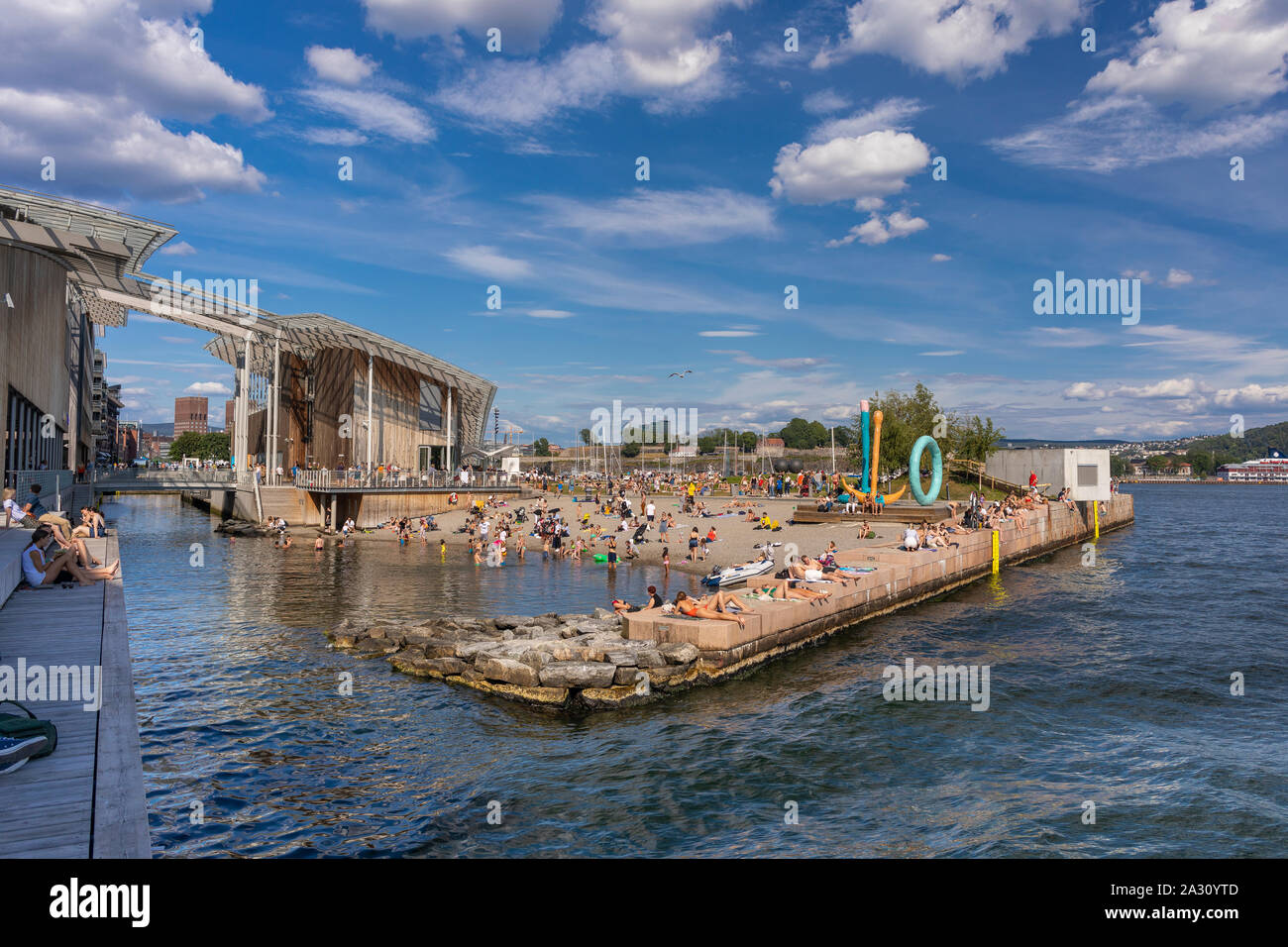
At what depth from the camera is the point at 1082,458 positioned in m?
58.0

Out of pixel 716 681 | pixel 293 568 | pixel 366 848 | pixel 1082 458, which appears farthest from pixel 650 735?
pixel 1082 458

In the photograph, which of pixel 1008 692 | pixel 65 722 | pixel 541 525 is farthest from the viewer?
pixel 541 525

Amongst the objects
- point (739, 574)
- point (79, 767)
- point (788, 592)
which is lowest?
point (739, 574)

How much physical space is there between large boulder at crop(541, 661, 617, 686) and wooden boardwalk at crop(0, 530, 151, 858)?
24.7ft

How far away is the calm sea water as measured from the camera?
1059 cm

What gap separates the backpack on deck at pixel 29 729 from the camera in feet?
22.3

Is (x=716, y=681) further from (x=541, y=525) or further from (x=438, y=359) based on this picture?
(x=438, y=359)

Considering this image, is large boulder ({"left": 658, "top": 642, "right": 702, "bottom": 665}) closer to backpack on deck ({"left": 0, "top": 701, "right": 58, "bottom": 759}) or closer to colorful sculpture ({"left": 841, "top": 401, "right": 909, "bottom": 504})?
backpack on deck ({"left": 0, "top": 701, "right": 58, "bottom": 759})

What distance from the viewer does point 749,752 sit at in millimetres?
13578

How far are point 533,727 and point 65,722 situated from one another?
824cm

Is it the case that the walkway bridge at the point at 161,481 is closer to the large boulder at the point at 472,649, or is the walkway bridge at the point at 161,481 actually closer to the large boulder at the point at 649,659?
the large boulder at the point at 472,649

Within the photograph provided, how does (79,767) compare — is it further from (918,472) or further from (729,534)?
(918,472)

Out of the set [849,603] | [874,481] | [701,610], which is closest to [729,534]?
[874,481]

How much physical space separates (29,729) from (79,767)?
2.40ft
